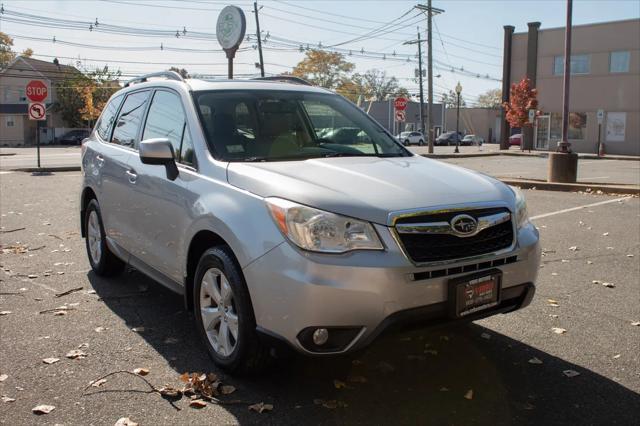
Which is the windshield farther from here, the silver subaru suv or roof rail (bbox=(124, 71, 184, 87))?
roof rail (bbox=(124, 71, 184, 87))

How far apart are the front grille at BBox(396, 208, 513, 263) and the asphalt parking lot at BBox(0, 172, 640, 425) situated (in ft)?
1.46

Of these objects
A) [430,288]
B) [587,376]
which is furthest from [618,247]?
[430,288]

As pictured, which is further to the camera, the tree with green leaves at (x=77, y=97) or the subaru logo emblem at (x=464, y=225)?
the tree with green leaves at (x=77, y=97)

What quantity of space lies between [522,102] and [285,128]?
42.9 m

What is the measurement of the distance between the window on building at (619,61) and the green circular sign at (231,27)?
3455cm

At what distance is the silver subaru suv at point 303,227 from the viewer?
3.05m

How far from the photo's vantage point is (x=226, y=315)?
3.59m

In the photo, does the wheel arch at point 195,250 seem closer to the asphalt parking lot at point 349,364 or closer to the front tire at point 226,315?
the front tire at point 226,315

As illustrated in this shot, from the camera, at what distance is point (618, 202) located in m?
11.5

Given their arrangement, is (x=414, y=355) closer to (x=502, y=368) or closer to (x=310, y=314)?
(x=502, y=368)

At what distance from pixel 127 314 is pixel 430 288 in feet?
9.11

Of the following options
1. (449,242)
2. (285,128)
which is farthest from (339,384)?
(285,128)

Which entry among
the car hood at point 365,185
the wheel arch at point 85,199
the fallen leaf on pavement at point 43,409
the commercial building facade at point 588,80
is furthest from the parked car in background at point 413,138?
the fallen leaf on pavement at point 43,409

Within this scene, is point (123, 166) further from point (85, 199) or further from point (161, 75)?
point (85, 199)
